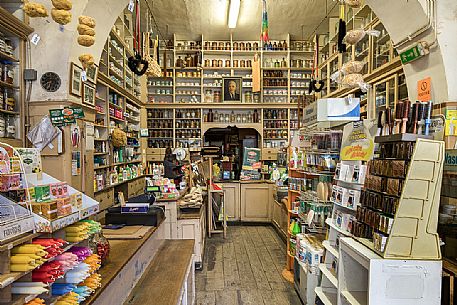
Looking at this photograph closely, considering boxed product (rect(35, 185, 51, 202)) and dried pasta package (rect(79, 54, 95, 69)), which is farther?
dried pasta package (rect(79, 54, 95, 69))

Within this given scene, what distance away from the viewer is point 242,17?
27.9ft

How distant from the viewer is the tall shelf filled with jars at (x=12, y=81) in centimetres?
405

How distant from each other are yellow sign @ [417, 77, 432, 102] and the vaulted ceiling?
424cm

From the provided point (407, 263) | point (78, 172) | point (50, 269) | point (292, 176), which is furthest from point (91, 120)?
point (407, 263)

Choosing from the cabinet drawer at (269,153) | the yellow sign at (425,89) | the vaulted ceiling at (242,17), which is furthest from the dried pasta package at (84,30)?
the cabinet drawer at (269,153)

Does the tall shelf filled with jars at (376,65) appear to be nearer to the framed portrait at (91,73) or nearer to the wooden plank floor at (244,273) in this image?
the wooden plank floor at (244,273)

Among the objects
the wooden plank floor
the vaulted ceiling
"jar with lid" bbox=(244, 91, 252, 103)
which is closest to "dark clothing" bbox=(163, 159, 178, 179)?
the wooden plank floor

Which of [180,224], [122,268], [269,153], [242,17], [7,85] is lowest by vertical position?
[180,224]

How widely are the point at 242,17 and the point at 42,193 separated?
25.4 feet

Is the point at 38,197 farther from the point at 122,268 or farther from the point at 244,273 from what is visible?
the point at 244,273

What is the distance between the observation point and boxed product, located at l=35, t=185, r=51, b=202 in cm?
162

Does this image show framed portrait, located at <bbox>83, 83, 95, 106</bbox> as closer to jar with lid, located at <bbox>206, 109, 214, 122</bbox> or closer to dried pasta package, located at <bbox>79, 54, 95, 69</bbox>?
dried pasta package, located at <bbox>79, 54, 95, 69</bbox>

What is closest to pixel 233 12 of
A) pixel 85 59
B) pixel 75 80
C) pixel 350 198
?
pixel 85 59

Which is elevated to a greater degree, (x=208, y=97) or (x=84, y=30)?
(x=208, y=97)
